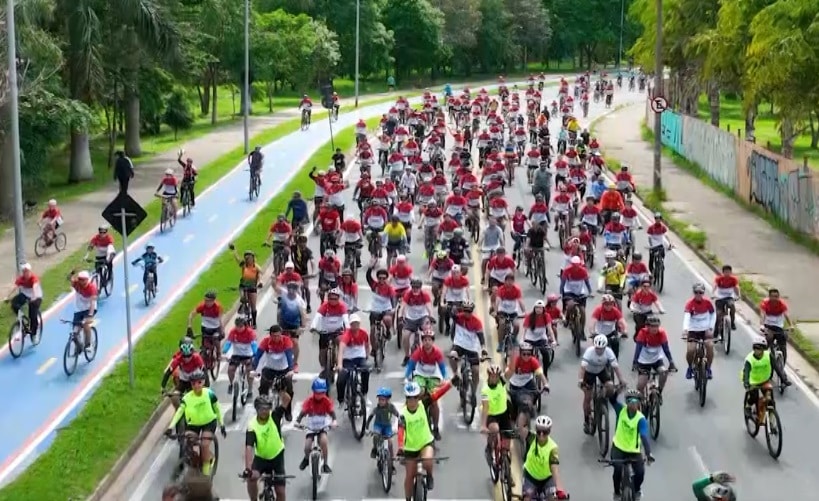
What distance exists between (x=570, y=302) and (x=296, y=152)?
34238mm

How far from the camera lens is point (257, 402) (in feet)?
42.7

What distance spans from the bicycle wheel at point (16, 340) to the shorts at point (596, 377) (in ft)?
33.7

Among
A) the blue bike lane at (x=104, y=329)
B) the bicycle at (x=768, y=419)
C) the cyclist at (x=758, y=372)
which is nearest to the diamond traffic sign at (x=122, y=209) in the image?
the blue bike lane at (x=104, y=329)

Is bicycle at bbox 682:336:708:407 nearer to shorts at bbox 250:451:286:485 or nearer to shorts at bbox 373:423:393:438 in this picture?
shorts at bbox 373:423:393:438

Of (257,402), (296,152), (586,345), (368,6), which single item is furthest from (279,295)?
(368,6)

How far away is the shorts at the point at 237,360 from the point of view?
17109 mm

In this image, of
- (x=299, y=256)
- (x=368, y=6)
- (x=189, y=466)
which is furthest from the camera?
(x=368, y=6)

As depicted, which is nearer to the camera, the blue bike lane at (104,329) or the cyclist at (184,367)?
the cyclist at (184,367)

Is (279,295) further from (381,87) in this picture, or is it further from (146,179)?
(381,87)

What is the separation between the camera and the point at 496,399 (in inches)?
558

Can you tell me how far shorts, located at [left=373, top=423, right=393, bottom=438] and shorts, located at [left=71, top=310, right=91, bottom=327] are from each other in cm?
741

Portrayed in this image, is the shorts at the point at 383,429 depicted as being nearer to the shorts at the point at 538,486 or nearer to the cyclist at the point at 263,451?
the cyclist at the point at 263,451

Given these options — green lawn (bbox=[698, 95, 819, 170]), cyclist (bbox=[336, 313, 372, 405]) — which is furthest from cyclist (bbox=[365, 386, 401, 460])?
green lawn (bbox=[698, 95, 819, 170])

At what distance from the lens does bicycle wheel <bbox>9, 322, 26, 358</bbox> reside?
20.7 metres
